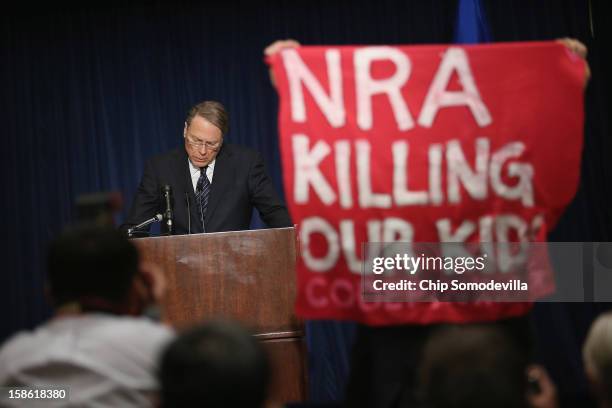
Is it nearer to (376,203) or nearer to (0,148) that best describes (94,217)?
(376,203)

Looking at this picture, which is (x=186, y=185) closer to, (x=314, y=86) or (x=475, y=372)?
(x=314, y=86)

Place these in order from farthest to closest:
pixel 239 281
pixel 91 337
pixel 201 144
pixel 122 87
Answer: pixel 122 87 → pixel 201 144 → pixel 239 281 → pixel 91 337

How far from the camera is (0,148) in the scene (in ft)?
18.6

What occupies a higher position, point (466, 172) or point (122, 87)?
point (122, 87)

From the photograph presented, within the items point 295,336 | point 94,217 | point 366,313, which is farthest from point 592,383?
point 295,336

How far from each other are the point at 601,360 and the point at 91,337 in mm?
1099

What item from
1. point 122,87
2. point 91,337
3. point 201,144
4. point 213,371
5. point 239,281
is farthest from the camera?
point 122,87

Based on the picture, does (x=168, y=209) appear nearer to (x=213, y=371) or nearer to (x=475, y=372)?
(x=213, y=371)

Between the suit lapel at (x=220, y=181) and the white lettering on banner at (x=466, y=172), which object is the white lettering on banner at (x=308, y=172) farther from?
the suit lapel at (x=220, y=181)

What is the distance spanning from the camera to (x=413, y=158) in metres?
2.35

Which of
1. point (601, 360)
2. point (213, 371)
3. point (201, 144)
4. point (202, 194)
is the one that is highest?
point (201, 144)

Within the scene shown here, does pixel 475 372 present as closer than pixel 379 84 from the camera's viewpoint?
Yes

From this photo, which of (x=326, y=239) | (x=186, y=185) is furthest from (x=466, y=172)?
(x=186, y=185)

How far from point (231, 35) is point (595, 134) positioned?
253 centimetres
